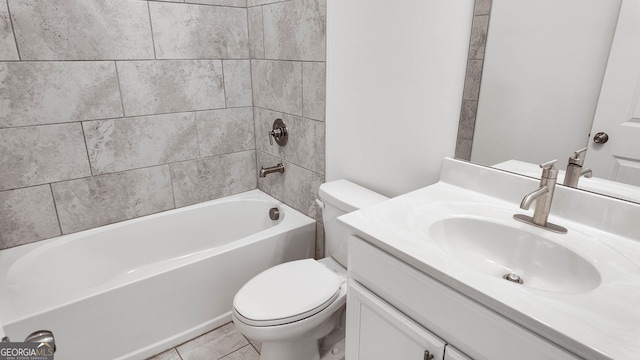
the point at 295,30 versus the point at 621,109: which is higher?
the point at 295,30

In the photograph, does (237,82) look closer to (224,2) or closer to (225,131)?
(225,131)

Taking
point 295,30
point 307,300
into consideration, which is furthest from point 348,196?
point 295,30

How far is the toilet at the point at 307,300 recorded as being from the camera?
4.41 feet

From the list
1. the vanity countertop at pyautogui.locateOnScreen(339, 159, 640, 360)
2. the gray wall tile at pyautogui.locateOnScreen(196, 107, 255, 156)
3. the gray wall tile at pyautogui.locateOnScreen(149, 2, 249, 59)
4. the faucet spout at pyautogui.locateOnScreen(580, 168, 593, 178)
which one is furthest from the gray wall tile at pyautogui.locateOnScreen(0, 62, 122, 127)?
the faucet spout at pyautogui.locateOnScreen(580, 168, 593, 178)

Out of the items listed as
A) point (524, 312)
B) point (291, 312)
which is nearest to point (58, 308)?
point (291, 312)

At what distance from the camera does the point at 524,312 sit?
2.30 feet

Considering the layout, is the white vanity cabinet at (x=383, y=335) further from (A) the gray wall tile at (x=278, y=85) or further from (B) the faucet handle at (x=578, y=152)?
(A) the gray wall tile at (x=278, y=85)

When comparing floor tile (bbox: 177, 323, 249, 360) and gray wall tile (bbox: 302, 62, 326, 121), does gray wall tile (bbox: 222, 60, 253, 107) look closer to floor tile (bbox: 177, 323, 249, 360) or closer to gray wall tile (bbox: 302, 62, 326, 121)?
gray wall tile (bbox: 302, 62, 326, 121)

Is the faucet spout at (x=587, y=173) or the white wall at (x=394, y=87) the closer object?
the faucet spout at (x=587, y=173)

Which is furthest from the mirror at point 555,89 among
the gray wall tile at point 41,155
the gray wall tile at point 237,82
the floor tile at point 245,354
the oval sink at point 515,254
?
the gray wall tile at point 41,155

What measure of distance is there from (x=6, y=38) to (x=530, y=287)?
2.23 metres

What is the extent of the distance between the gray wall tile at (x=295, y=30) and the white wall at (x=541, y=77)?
0.83 meters

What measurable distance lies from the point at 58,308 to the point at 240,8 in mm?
1850

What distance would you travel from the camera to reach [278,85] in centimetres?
214
